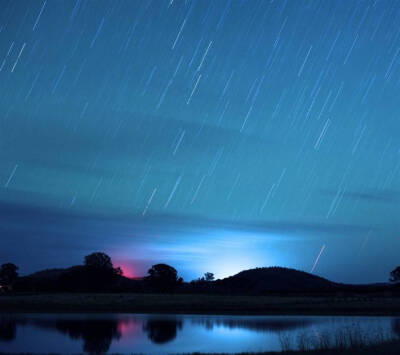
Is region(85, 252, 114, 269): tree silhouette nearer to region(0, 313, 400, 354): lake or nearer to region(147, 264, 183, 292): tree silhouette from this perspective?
region(147, 264, 183, 292): tree silhouette

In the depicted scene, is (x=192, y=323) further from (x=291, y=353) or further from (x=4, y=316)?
(x=291, y=353)

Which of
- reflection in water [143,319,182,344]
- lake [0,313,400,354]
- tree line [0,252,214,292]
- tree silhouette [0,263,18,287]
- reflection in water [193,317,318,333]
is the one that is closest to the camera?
lake [0,313,400,354]

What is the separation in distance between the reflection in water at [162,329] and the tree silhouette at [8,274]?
126 meters

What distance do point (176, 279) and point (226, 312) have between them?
9033 centimetres

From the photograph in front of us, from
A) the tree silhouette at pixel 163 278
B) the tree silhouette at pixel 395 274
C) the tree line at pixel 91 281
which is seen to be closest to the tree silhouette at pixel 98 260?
the tree line at pixel 91 281

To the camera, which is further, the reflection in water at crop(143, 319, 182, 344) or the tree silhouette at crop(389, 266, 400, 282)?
the tree silhouette at crop(389, 266, 400, 282)

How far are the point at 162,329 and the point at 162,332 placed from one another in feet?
8.04

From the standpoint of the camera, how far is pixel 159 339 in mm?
40094

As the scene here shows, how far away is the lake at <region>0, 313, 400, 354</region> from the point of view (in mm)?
35594

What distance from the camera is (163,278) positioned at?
153m

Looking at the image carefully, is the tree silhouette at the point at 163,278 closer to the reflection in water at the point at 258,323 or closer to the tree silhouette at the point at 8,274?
the tree silhouette at the point at 8,274

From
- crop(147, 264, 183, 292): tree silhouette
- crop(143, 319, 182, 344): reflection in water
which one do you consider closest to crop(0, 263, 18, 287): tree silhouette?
crop(147, 264, 183, 292): tree silhouette

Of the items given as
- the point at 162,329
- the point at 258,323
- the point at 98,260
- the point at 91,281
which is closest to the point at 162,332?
the point at 162,329

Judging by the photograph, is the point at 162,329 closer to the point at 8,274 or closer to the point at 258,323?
the point at 258,323
